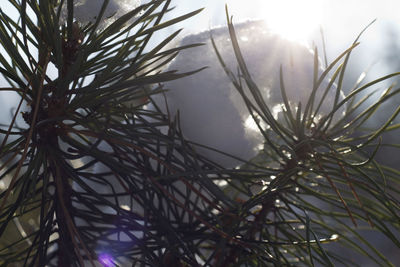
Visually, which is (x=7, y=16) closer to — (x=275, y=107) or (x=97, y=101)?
(x=97, y=101)

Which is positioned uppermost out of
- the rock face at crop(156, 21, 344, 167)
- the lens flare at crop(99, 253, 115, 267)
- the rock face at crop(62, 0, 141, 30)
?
the rock face at crop(156, 21, 344, 167)

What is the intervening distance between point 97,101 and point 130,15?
0.21ft

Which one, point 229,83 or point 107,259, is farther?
point 229,83

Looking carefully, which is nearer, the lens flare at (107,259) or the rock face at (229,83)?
the lens flare at (107,259)

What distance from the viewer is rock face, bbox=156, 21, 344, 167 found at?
43 centimetres

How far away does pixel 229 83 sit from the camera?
1.42 ft

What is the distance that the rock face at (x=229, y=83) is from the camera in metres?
0.43

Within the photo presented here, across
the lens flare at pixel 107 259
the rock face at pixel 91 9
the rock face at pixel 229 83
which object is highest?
Answer: the rock face at pixel 229 83

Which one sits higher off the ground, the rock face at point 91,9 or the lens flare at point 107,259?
the rock face at point 91,9

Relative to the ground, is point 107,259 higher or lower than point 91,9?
lower

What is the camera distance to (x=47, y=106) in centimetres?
32

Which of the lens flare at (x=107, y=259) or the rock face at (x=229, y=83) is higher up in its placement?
the rock face at (x=229, y=83)

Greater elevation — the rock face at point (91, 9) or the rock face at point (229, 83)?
the rock face at point (229, 83)

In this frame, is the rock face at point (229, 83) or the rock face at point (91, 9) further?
the rock face at point (229, 83)
